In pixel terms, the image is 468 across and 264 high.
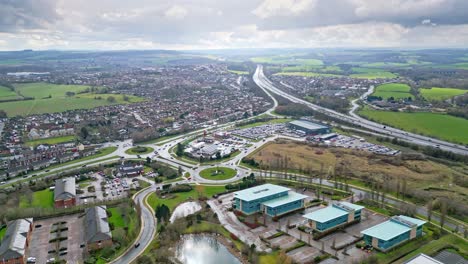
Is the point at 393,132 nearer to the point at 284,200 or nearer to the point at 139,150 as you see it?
the point at 284,200

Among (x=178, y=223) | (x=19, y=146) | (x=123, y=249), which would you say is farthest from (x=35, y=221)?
(x=19, y=146)

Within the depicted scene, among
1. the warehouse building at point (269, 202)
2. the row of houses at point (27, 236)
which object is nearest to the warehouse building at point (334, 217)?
the warehouse building at point (269, 202)

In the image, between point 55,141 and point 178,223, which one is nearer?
point 178,223

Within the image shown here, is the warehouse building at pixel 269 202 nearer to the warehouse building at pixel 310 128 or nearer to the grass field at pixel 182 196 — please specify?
the grass field at pixel 182 196

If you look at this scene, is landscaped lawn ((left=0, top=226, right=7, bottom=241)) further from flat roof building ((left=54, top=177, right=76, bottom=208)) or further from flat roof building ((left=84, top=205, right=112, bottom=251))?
flat roof building ((left=84, top=205, right=112, bottom=251))

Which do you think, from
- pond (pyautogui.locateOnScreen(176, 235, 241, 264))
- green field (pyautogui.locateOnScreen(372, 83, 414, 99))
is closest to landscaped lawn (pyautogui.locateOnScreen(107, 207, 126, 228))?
pond (pyautogui.locateOnScreen(176, 235, 241, 264))

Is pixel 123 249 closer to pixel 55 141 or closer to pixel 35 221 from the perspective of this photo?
pixel 35 221
